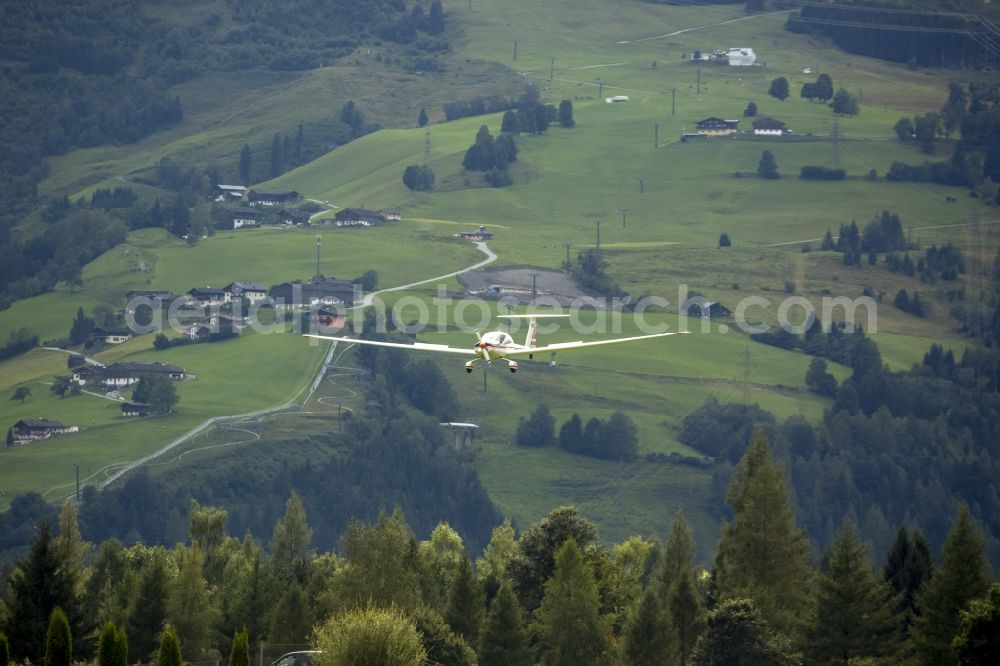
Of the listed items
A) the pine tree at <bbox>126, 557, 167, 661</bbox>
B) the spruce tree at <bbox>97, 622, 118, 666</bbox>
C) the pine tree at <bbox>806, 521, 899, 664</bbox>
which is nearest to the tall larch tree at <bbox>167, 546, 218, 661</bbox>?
the pine tree at <bbox>126, 557, 167, 661</bbox>

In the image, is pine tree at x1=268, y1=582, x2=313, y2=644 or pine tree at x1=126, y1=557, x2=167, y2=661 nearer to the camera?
pine tree at x1=268, y1=582, x2=313, y2=644

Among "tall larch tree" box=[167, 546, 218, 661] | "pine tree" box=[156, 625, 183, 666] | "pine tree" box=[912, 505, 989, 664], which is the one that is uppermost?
"pine tree" box=[156, 625, 183, 666]

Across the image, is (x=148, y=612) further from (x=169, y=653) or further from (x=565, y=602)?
(x=169, y=653)

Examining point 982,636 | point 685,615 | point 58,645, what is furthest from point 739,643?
point 58,645

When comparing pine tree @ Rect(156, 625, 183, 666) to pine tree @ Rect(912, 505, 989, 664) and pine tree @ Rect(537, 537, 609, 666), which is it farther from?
pine tree @ Rect(912, 505, 989, 664)

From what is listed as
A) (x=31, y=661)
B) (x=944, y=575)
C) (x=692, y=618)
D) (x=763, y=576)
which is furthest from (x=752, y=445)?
(x=31, y=661)
